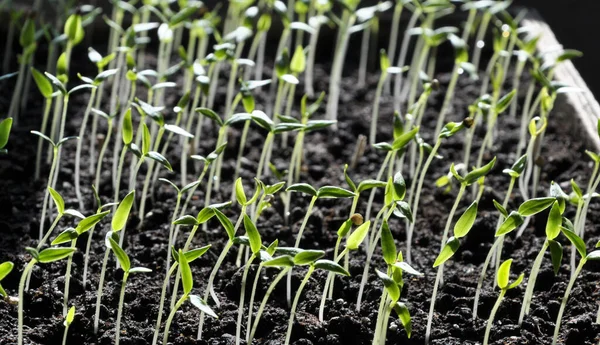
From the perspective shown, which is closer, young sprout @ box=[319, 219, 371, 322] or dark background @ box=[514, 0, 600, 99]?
young sprout @ box=[319, 219, 371, 322]

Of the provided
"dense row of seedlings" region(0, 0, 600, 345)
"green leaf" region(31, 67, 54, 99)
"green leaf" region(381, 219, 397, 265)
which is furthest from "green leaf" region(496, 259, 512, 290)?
"green leaf" region(31, 67, 54, 99)

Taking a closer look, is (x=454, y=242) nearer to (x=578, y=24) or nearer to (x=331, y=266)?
(x=331, y=266)

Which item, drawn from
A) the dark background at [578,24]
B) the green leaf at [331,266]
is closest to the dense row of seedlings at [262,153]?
the green leaf at [331,266]

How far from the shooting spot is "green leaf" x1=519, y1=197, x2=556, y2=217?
1785 millimetres

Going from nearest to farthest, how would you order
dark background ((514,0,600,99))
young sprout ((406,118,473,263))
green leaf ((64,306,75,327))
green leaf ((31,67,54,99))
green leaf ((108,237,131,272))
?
green leaf ((108,237,131,272)) < green leaf ((64,306,75,327)) < young sprout ((406,118,473,263)) < green leaf ((31,67,54,99)) < dark background ((514,0,600,99))

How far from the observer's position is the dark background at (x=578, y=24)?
384 centimetres

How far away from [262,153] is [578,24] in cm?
206

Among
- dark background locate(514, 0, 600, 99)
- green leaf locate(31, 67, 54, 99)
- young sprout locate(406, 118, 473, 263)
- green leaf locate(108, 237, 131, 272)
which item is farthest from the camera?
dark background locate(514, 0, 600, 99)

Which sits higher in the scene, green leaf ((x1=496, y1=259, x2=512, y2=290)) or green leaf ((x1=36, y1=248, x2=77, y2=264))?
green leaf ((x1=36, y1=248, x2=77, y2=264))

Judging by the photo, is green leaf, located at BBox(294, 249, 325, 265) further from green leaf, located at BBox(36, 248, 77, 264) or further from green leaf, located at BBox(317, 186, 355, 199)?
green leaf, located at BBox(36, 248, 77, 264)

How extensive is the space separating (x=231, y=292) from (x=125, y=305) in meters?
0.23

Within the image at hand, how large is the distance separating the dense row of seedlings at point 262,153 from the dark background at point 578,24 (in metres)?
0.53

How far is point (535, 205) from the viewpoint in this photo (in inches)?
70.9

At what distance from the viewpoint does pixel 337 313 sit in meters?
1.96
